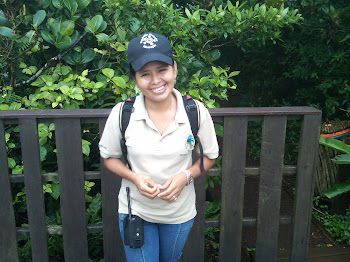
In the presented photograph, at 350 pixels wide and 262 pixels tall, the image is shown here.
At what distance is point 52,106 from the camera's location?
2637mm

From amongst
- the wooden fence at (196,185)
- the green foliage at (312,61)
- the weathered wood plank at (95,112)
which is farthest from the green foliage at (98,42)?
the green foliage at (312,61)

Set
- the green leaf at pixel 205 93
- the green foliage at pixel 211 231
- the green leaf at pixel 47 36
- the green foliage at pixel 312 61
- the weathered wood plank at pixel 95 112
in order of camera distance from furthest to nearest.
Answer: the green foliage at pixel 312 61 → the green foliage at pixel 211 231 → the green leaf at pixel 205 93 → the green leaf at pixel 47 36 → the weathered wood plank at pixel 95 112

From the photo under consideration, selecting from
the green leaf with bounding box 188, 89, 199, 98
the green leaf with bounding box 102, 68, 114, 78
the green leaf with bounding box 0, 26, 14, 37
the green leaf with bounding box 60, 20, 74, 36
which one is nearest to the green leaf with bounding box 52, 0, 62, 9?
the green leaf with bounding box 60, 20, 74, 36

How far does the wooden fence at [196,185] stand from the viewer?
243 centimetres

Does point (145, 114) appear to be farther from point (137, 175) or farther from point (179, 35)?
point (179, 35)

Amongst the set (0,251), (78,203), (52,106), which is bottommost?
(0,251)

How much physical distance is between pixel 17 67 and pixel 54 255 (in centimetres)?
155

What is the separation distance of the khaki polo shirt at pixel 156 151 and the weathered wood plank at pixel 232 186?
2.00ft

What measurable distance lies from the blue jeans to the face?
0.65 meters

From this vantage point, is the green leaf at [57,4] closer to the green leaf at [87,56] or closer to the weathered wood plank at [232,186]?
the green leaf at [87,56]

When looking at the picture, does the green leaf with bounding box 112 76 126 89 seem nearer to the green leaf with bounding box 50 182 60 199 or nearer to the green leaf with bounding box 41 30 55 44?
the green leaf with bounding box 41 30 55 44

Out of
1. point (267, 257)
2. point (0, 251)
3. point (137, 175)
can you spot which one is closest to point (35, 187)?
point (0, 251)

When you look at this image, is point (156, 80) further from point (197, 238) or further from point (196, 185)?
point (197, 238)

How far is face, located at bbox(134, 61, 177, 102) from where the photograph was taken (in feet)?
5.68
